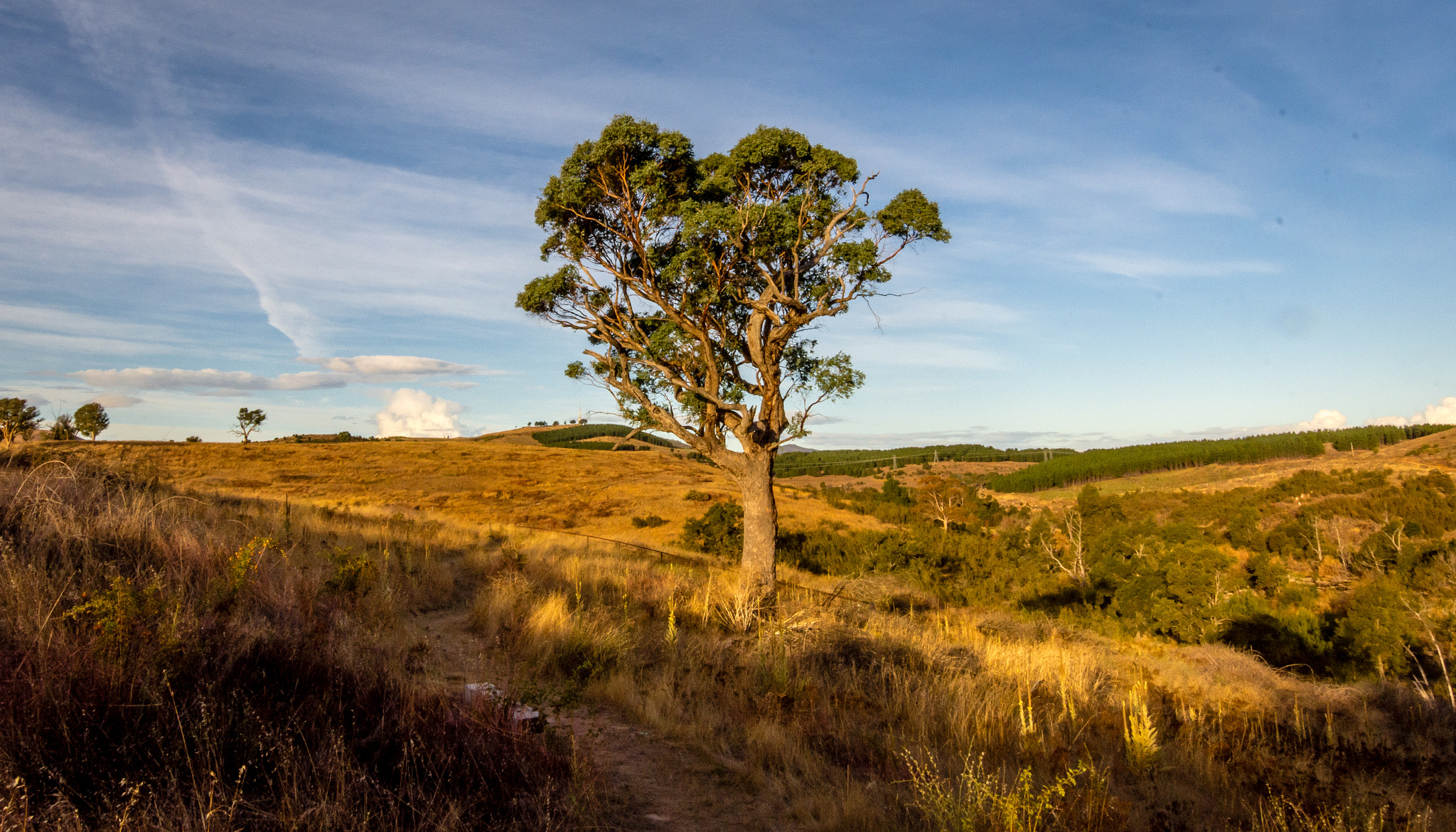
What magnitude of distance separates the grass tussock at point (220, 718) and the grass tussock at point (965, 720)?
1.47m

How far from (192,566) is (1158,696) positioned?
10931 millimetres

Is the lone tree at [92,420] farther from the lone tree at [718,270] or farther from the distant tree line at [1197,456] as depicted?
the distant tree line at [1197,456]

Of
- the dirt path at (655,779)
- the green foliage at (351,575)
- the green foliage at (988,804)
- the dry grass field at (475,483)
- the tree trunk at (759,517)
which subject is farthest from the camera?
the dry grass field at (475,483)

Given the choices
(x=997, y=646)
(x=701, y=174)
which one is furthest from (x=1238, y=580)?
(x=701, y=174)

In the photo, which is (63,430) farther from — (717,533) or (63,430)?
(717,533)

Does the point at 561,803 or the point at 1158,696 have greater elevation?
the point at 561,803

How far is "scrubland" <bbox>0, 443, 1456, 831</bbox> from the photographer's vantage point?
3.38m

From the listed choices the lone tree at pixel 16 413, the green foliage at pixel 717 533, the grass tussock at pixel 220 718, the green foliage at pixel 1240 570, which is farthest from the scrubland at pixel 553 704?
the lone tree at pixel 16 413

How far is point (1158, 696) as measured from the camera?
843 cm

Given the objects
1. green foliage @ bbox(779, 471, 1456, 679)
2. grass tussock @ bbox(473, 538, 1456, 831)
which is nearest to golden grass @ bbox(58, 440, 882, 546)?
green foliage @ bbox(779, 471, 1456, 679)

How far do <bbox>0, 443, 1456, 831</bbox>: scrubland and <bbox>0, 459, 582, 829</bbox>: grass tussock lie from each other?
21 millimetres

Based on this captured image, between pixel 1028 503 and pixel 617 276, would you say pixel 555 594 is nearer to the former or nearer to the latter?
pixel 617 276

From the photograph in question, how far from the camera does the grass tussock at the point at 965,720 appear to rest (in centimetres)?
446

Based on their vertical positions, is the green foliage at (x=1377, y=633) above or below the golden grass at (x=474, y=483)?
below
